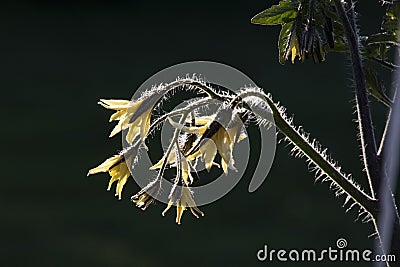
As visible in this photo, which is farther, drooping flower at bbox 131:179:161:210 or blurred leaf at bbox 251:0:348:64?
blurred leaf at bbox 251:0:348:64

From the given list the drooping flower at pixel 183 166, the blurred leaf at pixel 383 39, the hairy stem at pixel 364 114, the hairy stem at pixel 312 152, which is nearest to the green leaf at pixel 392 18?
the blurred leaf at pixel 383 39

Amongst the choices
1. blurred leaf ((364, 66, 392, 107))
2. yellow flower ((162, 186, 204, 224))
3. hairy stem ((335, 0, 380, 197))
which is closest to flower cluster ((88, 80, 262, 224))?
yellow flower ((162, 186, 204, 224))

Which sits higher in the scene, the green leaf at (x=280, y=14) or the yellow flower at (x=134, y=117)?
the green leaf at (x=280, y=14)

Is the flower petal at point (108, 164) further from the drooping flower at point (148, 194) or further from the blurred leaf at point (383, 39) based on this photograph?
the blurred leaf at point (383, 39)

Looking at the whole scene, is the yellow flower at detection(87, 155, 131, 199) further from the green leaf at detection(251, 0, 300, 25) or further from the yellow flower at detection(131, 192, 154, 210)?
the green leaf at detection(251, 0, 300, 25)

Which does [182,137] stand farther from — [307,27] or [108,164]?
[307,27]

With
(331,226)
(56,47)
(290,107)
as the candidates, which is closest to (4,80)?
(56,47)

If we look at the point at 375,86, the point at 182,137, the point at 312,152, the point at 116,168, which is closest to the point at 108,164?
the point at 116,168
